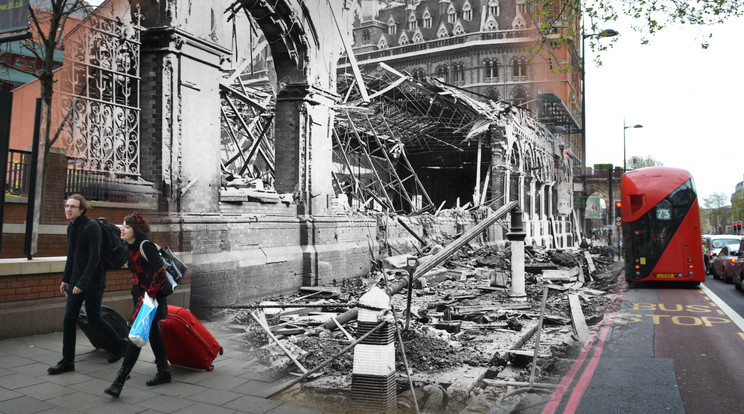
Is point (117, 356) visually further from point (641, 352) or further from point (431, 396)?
point (641, 352)

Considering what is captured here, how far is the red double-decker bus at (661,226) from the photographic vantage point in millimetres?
12906

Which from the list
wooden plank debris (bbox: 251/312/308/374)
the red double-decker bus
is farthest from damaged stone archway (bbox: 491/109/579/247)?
wooden plank debris (bbox: 251/312/308/374)

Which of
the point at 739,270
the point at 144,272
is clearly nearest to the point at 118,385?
the point at 144,272

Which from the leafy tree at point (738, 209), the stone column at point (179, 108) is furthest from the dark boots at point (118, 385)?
the leafy tree at point (738, 209)

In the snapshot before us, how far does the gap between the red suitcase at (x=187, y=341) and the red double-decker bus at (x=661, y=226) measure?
12.2 meters

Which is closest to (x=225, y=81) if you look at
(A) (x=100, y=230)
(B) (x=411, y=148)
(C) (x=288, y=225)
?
(C) (x=288, y=225)

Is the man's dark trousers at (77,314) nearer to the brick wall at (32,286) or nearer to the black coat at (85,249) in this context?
the black coat at (85,249)

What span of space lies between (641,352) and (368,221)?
5898 millimetres

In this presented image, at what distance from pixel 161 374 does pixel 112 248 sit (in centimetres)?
136

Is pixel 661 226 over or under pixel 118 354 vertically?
over

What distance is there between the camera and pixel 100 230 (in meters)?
4.55

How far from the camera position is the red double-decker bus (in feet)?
42.3

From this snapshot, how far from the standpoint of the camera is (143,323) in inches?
154

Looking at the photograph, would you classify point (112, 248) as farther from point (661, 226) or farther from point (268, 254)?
point (661, 226)
